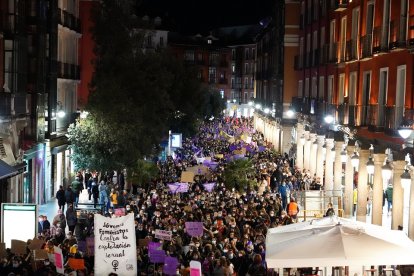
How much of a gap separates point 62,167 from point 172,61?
63.8 feet

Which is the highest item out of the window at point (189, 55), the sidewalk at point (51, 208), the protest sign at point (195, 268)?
the window at point (189, 55)

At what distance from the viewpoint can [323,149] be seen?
42.0 m

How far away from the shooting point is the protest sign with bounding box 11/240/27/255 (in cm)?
2022

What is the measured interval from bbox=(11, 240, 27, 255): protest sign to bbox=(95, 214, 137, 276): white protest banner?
3.59m

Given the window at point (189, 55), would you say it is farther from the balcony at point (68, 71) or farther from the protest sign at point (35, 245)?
the protest sign at point (35, 245)

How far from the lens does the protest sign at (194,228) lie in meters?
21.5

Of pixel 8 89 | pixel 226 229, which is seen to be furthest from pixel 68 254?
pixel 8 89

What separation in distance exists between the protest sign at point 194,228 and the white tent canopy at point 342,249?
6.19 m

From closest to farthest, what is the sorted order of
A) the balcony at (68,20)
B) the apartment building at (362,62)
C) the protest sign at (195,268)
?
the protest sign at (195,268) < the apartment building at (362,62) < the balcony at (68,20)

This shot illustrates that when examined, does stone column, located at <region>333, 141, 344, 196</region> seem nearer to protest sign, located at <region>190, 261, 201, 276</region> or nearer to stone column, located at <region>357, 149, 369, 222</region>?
stone column, located at <region>357, 149, 369, 222</region>

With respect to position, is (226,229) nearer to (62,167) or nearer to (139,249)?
(139,249)

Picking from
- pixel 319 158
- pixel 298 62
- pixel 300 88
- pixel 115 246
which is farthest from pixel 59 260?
pixel 298 62

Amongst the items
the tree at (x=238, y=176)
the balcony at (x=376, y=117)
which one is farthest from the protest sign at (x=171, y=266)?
the tree at (x=238, y=176)

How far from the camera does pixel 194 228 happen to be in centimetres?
2155
